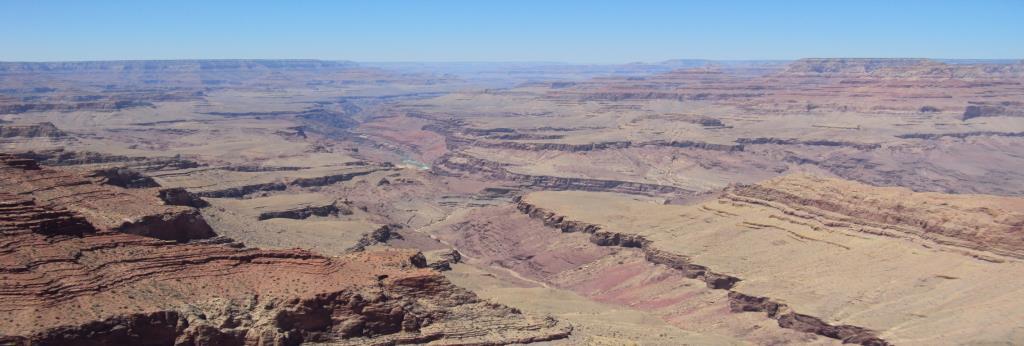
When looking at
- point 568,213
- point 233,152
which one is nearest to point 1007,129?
point 568,213

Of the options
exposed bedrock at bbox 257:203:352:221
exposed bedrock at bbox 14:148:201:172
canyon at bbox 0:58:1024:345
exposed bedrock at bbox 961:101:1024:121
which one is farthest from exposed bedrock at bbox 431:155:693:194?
exposed bedrock at bbox 961:101:1024:121

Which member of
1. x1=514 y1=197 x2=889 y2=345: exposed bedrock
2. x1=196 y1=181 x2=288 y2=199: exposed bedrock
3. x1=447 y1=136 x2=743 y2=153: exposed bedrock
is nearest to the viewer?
x1=514 y1=197 x2=889 y2=345: exposed bedrock

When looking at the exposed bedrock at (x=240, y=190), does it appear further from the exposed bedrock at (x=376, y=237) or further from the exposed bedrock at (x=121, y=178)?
the exposed bedrock at (x=376, y=237)

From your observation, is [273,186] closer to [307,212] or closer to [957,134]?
[307,212]

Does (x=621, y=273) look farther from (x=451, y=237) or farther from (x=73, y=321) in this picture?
(x=73, y=321)

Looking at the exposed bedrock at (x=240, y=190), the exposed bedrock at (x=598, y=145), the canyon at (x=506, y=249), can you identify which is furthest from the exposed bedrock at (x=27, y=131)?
the exposed bedrock at (x=598, y=145)

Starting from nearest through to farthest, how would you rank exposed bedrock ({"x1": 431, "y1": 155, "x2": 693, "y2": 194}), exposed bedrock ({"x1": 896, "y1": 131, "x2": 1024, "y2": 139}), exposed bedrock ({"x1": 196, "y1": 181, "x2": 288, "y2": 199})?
exposed bedrock ({"x1": 196, "y1": 181, "x2": 288, "y2": 199}), exposed bedrock ({"x1": 431, "y1": 155, "x2": 693, "y2": 194}), exposed bedrock ({"x1": 896, "y1": 131, "x2": 1024, "y2": 139})

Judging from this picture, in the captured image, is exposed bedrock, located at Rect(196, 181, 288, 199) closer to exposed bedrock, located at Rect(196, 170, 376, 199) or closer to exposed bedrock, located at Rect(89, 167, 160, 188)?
exposed bedrock, located at Rect(196, 170, 376, 199)

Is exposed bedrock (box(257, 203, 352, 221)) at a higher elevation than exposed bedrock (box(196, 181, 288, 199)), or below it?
higher
